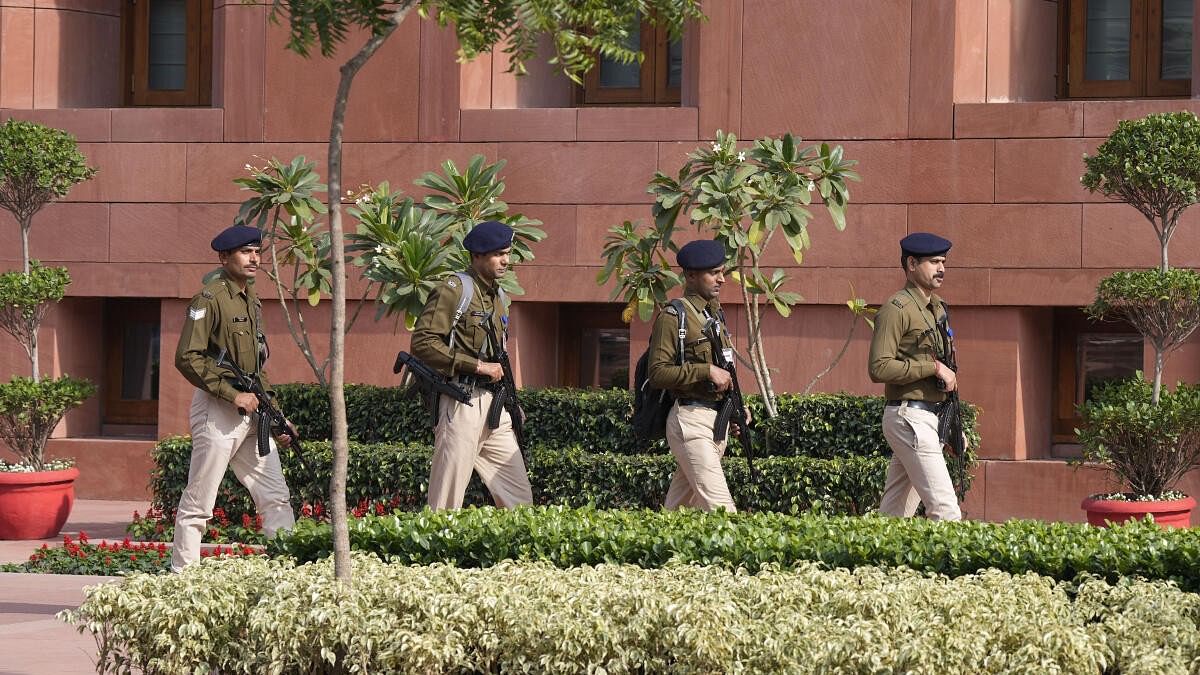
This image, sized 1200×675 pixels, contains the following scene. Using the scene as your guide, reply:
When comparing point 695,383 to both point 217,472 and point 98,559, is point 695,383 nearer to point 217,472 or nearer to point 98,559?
point 217,472

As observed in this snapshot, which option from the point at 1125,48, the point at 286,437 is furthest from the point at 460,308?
the point at 1125,48

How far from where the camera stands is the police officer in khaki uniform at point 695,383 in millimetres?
10195

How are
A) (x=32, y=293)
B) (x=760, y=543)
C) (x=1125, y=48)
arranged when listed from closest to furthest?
(x=760, y=543)
(x=32, y=293)
(x=1125, y=48)

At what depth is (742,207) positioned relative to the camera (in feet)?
41.7

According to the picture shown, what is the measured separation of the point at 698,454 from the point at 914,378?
1309 mm

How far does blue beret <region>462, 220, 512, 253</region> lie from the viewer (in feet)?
34.3

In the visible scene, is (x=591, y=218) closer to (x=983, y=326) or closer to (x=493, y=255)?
(x=983, y=326)

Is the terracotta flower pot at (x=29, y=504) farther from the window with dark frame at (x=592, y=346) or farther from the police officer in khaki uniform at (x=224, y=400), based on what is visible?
the window with dark frame at (x=592, y=346)

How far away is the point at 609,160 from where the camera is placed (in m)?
15.6

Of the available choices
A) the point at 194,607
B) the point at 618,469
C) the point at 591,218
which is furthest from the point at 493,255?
→ the point at 591,218

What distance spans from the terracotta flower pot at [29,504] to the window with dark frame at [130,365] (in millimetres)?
3597

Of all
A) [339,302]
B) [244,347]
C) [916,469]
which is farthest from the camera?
[244,347]

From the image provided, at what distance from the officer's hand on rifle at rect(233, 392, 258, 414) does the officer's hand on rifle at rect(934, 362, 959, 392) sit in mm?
3928

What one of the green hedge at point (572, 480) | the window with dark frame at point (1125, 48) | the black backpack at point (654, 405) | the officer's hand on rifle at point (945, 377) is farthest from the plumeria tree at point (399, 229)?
the window with dark frame at point (1125, 48)
